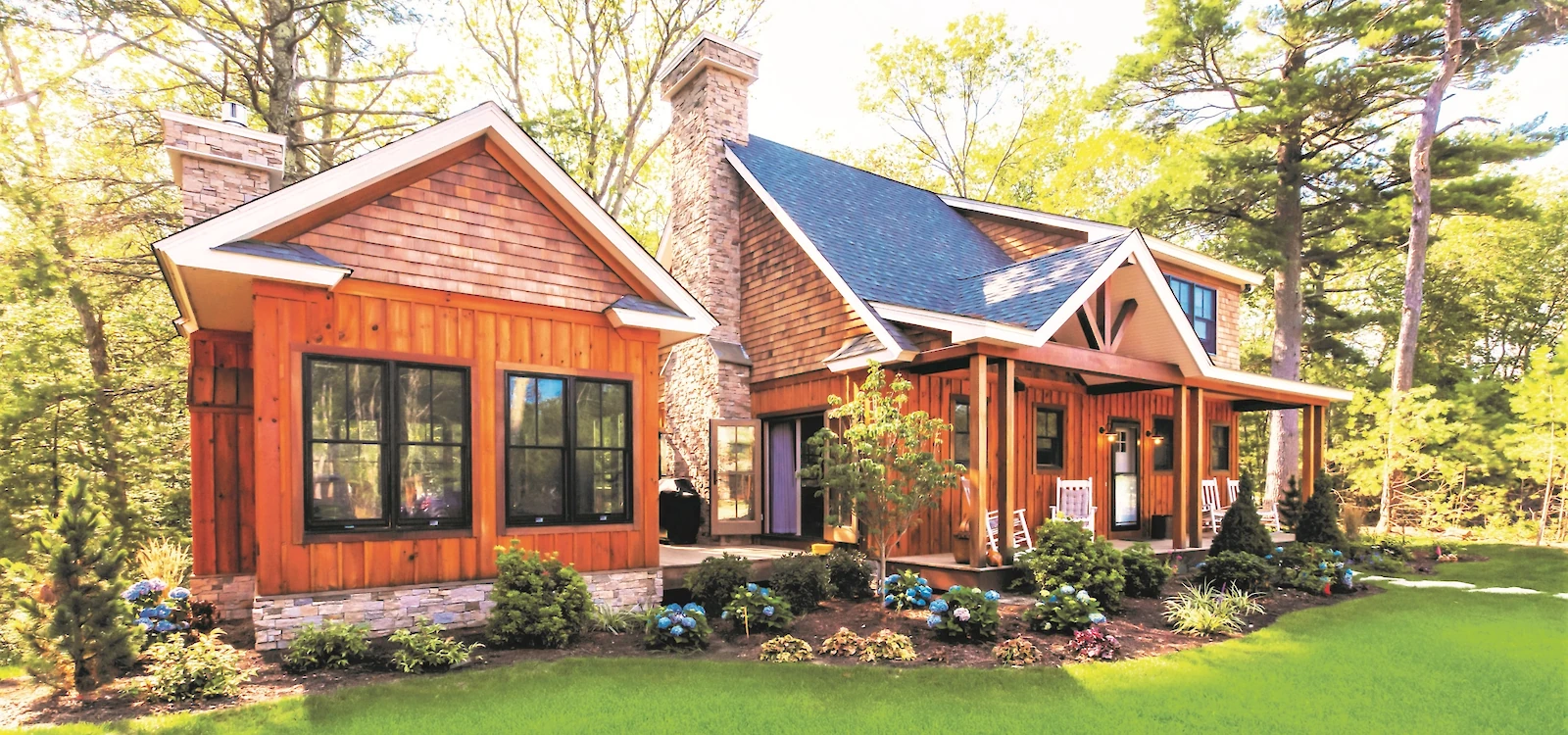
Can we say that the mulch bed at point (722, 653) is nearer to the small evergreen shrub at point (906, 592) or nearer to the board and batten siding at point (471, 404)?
the small evergreen shrub at point (906, 592)

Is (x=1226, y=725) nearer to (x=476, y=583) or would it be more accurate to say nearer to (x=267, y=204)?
(x=476, y=583)

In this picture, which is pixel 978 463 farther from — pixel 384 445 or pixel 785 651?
pixel 384 445

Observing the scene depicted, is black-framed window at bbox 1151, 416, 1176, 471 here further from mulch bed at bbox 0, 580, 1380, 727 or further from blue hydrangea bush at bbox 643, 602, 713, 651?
blue hydrangea bush at bbox 643, 602, 713, 651

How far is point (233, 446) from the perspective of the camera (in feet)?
25.6

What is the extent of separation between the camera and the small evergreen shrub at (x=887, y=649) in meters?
6.27

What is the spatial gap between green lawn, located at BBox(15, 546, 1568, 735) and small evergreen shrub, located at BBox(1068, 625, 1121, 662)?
21cm

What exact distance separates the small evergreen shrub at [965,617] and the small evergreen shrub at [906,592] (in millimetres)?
659

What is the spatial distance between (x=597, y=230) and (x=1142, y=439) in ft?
33.0

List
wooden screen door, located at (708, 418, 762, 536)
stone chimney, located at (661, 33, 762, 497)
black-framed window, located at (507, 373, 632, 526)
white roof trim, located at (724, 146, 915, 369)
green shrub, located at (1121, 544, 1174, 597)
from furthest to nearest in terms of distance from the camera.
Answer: stone chimney, located at (661, 33, 762, 497) → wooden screen door, located at (708, 418, 762, 536) → white roof trim, located at (724, 146, 915, 369) → green shrub, located at (1121, 544, 1174, 597) → black-framed window, located at (507, 373, 632, 526)

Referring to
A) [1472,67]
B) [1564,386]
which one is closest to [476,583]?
[1564,386]

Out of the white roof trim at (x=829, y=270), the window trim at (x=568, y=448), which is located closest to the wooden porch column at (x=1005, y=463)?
the white roof trim at (x=829, y=270)

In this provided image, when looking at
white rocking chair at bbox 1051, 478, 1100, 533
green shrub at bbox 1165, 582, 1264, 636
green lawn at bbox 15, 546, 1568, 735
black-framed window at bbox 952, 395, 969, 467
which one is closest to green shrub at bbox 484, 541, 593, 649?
green lawn at bbox 15, 546, 1568, 735

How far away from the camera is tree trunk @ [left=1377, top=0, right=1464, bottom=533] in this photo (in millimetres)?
17141

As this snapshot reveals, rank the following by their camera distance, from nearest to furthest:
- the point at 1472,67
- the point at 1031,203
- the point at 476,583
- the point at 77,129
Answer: the point at 476,583
the point at 77,129
the point at 1472,67
the point at 1031,203
